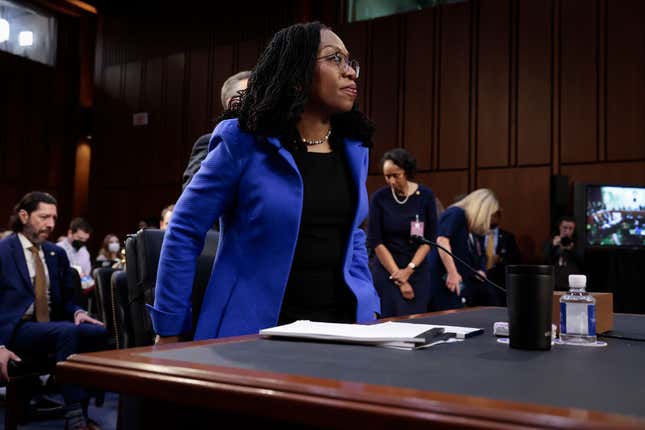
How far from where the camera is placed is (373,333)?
1045mm

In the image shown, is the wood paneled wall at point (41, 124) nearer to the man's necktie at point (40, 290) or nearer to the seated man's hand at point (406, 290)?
the man's necktie at point (40, 290)

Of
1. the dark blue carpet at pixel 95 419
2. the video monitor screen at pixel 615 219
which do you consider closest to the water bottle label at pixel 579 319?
the dark blue carpet at pixel 95 419

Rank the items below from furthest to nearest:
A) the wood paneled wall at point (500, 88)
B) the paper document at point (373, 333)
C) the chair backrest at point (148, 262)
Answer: the wood paneled wall at point (500, 88) < the chair backrest at point (148, 262) < the paper document at point (373, 333)

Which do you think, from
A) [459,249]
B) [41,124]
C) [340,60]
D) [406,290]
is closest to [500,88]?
[459,249]

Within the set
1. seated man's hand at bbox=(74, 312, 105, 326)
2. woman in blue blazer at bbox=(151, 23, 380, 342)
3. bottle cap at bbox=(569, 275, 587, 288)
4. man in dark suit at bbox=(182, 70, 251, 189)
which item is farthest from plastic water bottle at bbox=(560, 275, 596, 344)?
seated man's hand at bbox=(74, 312, 105, 326)

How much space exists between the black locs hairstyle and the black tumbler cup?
2.26 feet

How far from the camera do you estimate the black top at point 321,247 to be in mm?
1505

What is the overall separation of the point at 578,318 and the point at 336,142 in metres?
0.76

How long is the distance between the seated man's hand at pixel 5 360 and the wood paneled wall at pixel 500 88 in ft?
16.9

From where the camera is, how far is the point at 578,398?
0.66 meters

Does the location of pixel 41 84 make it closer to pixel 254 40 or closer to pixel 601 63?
pixel 254 40

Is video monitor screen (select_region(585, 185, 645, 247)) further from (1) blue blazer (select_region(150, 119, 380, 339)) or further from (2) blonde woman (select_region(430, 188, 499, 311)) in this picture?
(1) blue blazer (select_region(150, 119, 380, 339))

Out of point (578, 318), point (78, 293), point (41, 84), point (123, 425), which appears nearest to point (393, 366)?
point (123, 425)

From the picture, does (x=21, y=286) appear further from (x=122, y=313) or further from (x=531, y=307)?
(x=531, y=307)
